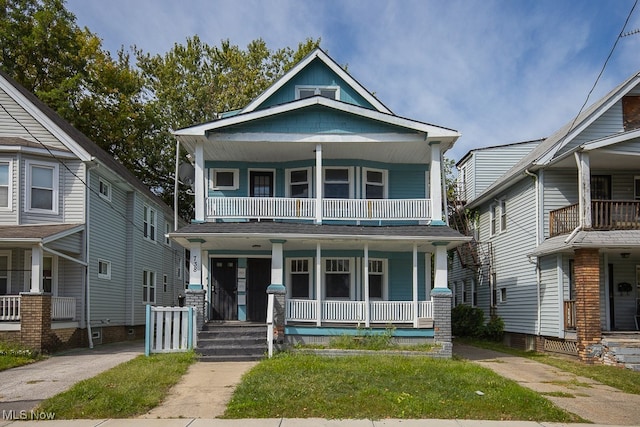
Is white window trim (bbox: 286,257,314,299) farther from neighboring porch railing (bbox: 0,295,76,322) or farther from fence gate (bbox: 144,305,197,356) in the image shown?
neighboring porch railing (bbox: 0,295,76,322)

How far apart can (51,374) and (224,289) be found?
21.9 ft

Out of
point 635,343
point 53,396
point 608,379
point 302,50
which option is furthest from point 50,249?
point 302,50

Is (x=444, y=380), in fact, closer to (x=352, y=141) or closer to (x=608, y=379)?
(x=608, y=379)

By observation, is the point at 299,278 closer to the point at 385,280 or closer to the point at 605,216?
the point at 385,280

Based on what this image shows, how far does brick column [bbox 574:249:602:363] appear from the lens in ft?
55.3

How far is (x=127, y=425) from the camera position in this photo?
8.93 m

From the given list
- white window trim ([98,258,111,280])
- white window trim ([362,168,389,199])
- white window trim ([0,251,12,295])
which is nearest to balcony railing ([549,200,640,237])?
white window trim ([362,168,389,199])

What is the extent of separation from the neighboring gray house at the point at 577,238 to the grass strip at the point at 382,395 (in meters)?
6.18

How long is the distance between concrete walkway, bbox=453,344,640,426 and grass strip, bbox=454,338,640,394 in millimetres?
304

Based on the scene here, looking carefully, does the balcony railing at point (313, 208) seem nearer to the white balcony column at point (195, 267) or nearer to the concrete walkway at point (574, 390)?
the white balcony column at point (195, 267)

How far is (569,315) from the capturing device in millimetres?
18094

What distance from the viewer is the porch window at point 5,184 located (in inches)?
713

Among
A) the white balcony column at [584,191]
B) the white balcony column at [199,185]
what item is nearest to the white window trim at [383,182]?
the white balcony column at [199,185]

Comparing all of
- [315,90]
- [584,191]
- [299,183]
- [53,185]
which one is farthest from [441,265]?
[53,185]
